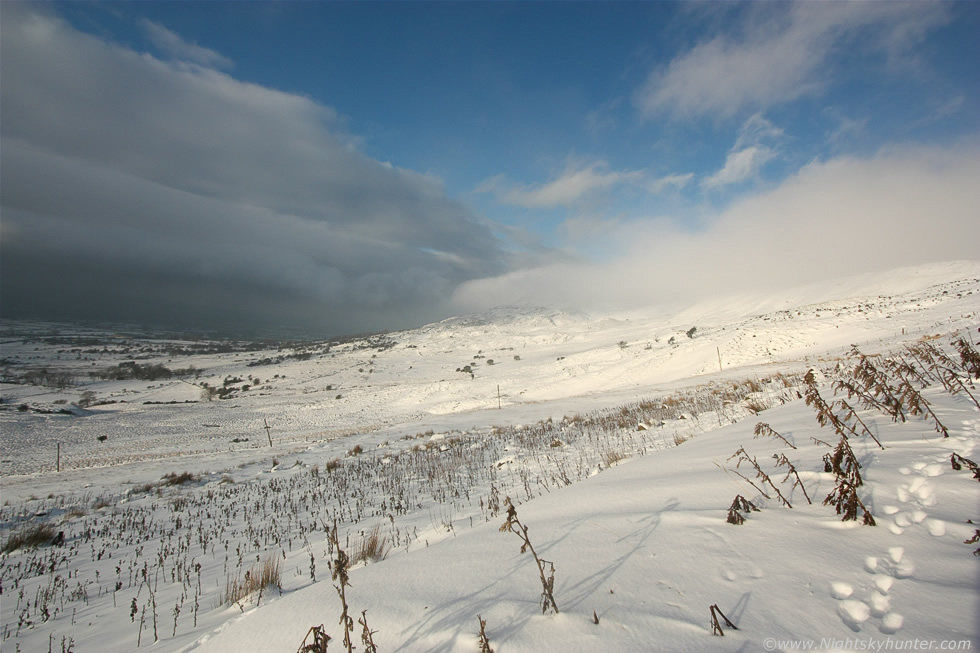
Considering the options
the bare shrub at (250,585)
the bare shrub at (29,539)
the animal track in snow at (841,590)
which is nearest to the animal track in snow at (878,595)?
the animal track in snow at (841,590)

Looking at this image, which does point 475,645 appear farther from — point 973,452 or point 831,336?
point 831,336

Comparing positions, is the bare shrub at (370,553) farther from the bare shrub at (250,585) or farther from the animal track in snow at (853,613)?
the animal track in snow at (853,613)

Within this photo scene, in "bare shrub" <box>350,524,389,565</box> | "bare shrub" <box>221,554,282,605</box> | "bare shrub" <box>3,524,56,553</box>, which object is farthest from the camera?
"bare shrub" <box>3,524,56,553</box>

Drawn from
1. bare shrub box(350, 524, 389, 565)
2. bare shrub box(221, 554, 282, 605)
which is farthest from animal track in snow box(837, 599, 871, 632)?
bare shrub box(221, 554, 282, 605)

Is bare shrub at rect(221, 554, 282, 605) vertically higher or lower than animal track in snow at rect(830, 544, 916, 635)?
lower

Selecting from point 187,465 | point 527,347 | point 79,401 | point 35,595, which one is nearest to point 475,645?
point 35,595

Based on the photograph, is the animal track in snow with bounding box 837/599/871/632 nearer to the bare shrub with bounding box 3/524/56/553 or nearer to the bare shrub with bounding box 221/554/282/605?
the bare shrub with bounding box 221/554/282/605

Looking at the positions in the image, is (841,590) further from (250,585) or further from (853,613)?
(250,585)

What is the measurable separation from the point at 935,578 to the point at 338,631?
8.99ft

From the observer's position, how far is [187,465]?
1650 cm

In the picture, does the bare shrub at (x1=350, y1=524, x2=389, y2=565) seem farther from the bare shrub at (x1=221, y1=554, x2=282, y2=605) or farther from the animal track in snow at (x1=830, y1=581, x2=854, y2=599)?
the animal track in snow at (x1=830, y1=581, x2=854, y2=599)

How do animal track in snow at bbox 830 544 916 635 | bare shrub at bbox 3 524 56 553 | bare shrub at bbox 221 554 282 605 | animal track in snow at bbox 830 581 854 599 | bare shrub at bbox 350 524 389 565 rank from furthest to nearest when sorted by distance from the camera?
bare shrub at bbox 3 524 56 553, bare shrub at bbox 350 524 389 565, bare shrub at bbox 221 554 282 605, animal track in snow at bbox 830 581 854 599, animal track in snow at bbox 830 544 916 635

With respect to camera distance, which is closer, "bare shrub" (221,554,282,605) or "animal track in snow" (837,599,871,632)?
"animal track in snow" (837,599,871,632)

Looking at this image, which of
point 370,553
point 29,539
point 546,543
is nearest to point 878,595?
point 546,543
